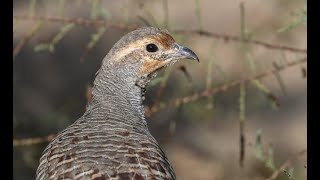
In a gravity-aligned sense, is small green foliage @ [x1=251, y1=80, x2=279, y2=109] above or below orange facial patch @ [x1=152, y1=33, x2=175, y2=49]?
below

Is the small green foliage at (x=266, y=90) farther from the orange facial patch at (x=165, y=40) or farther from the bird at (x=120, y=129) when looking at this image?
the orange facial patch at (x=165, y=40)

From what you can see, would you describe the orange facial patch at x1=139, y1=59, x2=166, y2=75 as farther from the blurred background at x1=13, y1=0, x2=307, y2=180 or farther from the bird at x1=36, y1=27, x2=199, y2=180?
the blurred background at x1=13, y1=0, x2=307, y2=180

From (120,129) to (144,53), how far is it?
3.32ft

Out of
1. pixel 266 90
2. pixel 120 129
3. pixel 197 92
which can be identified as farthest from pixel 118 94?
pixel 197 92

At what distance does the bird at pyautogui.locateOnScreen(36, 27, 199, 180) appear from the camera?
5758 mm

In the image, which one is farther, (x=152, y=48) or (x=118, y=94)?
(x=152, y=48)

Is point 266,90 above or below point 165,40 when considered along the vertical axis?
below

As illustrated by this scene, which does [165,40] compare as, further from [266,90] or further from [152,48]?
[266,90]

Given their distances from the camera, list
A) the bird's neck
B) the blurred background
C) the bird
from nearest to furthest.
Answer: the bird, the bird's neck, the blurred background

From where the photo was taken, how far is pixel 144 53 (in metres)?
7.17

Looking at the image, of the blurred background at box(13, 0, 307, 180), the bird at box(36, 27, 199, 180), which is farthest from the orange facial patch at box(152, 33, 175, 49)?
the blurred background at box(13, 0, 307, 180)

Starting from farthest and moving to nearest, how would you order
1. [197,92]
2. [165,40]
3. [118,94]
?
[197,92]
[165,40]
[118,94]

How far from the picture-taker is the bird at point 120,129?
576 cm

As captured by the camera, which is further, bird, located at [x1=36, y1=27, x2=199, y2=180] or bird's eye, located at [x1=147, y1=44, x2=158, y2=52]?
bird's eye, located at [x1=147, y1=44, x2=158, y2=52]
